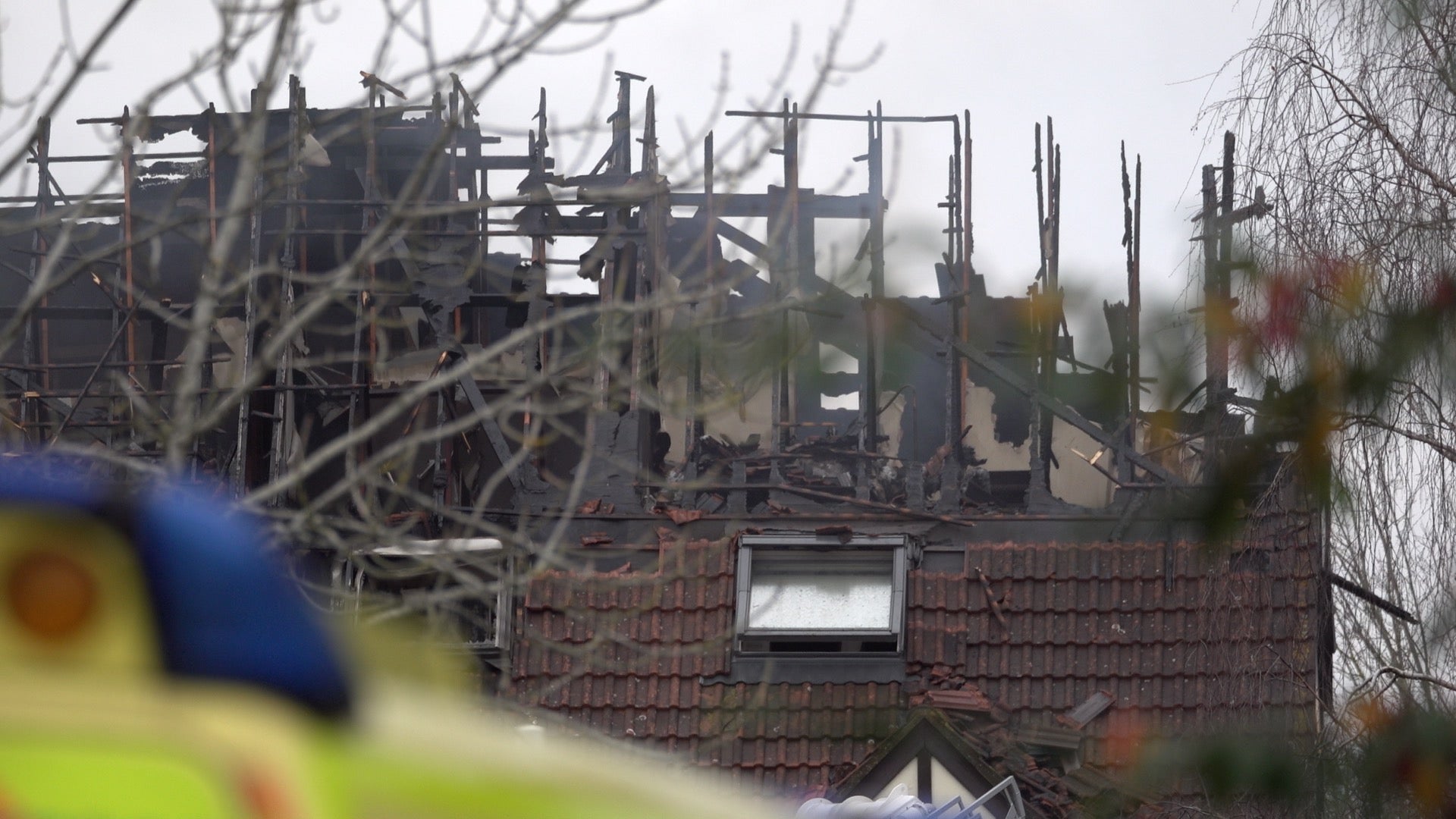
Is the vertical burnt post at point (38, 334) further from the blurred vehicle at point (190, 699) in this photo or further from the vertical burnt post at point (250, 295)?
the blurred vehicle at point (190, 699)

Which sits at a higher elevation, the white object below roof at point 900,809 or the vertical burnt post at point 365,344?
the vertical burnt post at point 365,344

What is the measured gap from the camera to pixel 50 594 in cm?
49

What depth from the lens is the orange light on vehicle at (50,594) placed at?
1.61 feet

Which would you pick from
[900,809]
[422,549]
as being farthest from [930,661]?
[900,809]

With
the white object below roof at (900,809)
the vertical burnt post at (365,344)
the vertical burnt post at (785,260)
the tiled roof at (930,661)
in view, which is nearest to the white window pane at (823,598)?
the tiled roof at (930,661)

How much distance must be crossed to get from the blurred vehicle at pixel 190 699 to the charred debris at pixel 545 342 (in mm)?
3069

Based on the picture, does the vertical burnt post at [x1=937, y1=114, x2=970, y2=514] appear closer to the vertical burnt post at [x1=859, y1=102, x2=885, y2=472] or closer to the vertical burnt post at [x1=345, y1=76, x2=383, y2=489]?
the vertical burnt post at [x1=859, y1=102, x2=885, y2=472]

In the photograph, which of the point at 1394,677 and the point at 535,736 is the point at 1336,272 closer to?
the point at 1394,677

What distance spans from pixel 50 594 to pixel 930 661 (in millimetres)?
9048

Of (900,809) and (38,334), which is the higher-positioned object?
(38,334)

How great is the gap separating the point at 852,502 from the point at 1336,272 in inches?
212

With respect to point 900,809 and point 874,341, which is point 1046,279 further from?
point 900,809

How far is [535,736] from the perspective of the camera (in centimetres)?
74

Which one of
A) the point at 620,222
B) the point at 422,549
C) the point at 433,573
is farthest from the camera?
the point at 620,222
